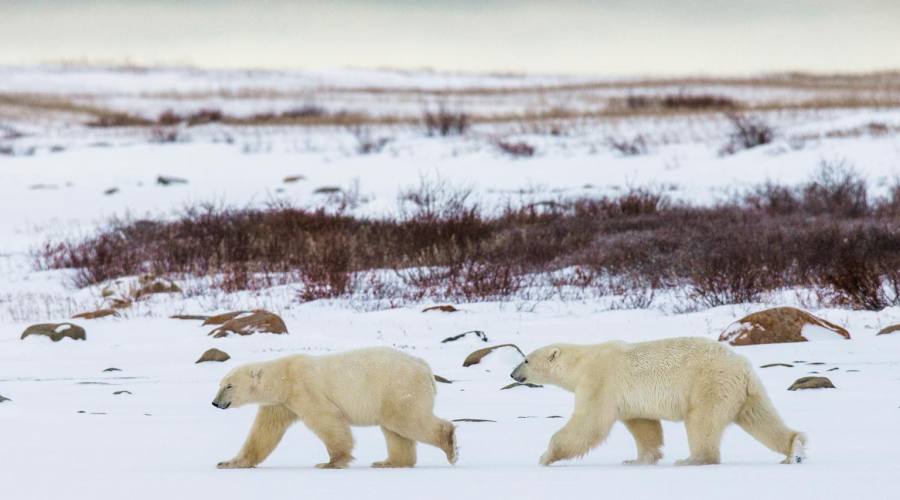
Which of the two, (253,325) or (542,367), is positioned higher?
(542,367)

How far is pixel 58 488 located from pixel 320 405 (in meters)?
1.21

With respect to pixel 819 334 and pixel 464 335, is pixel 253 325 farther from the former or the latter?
pixel 819 334

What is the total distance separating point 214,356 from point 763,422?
17.9 feet

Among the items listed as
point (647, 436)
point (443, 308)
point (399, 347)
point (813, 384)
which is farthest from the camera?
point (443, 308)

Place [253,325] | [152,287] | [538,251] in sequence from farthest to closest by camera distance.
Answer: [538,251] < [152,287] < [253,325]

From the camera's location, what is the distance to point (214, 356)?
9734 millimetres

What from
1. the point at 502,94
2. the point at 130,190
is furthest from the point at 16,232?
the point at 502,94

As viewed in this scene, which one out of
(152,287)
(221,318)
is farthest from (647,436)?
(152,287)

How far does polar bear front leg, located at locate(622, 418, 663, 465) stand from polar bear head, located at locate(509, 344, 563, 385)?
388 mm

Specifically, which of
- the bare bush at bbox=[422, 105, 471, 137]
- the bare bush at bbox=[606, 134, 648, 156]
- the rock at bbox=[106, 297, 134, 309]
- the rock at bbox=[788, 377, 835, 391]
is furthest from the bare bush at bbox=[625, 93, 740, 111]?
the rock at bbox=[788, 377, 835, 391]

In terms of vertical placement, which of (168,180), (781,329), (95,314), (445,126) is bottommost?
(168,180)

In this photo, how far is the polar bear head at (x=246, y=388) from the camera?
549 cm

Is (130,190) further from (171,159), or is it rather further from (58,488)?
(58,488)

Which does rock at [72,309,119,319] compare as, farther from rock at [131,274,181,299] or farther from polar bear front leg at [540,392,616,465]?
polar bear front leg at [540,392,616,465]
